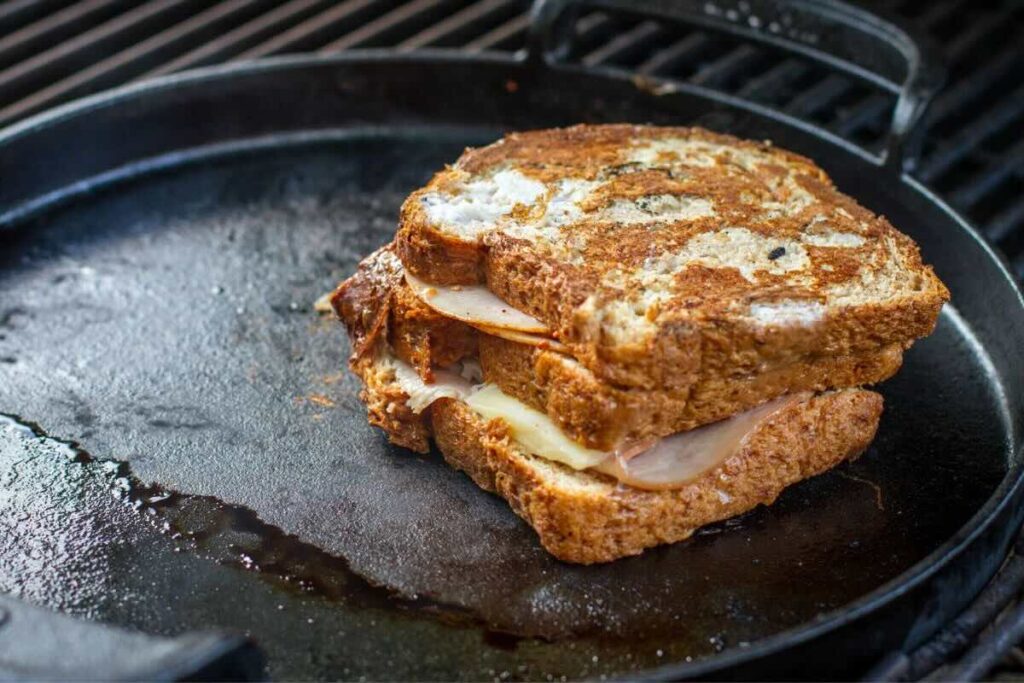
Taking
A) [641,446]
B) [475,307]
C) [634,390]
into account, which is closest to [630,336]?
[634,390]

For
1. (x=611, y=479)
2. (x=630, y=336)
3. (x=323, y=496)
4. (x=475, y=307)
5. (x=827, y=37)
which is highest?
(x=827, y=37)

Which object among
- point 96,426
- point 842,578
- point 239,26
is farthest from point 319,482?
point 239,26

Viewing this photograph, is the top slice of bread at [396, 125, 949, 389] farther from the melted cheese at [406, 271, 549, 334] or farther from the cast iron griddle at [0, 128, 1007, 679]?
the cast iron griddle at [0, 128, 1007, 679]

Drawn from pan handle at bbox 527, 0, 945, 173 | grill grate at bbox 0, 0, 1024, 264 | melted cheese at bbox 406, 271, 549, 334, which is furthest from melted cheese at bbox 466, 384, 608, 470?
Result: grill grate at bbox 0, 0, 1024, 264

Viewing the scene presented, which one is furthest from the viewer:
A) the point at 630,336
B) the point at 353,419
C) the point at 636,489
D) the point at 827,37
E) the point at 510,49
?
the point at 510,49

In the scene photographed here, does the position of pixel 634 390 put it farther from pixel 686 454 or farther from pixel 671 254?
pixel 671 254

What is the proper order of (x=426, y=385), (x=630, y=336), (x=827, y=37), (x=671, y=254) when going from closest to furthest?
1. (x=630, y=336)
2. (x=671, y=254)
3. (x=426, y=385)
4. (x=827, y=37)
